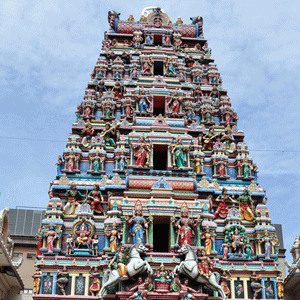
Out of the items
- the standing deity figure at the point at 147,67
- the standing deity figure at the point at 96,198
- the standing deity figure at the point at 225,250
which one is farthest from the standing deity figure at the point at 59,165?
the standing deity figure at the point at 225,250

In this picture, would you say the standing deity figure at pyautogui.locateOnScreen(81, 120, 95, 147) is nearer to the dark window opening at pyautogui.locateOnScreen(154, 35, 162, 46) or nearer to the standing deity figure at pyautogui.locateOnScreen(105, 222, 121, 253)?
the standing deity figure at pyautogui.locateOnScreen(105, 222, 121, 253)

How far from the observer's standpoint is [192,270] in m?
25.4

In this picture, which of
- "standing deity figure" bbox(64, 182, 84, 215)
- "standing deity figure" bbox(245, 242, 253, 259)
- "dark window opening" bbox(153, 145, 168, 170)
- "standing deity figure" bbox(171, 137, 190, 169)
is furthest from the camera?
"dark window opening" bbox(153, 145, 168, 170)

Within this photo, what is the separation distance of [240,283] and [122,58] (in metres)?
19.6

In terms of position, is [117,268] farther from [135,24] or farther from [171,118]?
[135,24]

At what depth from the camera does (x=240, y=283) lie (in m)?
27.2

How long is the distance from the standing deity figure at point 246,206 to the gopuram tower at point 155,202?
59 mm

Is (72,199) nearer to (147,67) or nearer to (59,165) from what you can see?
(59,165)

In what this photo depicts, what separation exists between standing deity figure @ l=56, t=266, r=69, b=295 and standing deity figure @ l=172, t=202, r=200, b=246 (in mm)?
5670

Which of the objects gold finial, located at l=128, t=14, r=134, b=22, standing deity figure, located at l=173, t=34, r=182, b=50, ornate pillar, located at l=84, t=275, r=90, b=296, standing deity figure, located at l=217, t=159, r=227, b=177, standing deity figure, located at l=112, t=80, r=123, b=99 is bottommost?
ornate pillar, located at l=84, t=275, r=90, b=296

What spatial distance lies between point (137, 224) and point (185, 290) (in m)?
4.09

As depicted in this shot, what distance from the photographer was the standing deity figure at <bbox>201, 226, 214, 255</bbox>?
2742 cm

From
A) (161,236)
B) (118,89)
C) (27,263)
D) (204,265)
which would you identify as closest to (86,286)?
(161,236)

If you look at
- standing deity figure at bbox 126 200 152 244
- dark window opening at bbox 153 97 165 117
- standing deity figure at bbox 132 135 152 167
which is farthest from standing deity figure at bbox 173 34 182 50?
standing deity figure at bbox 126 200 152 244
